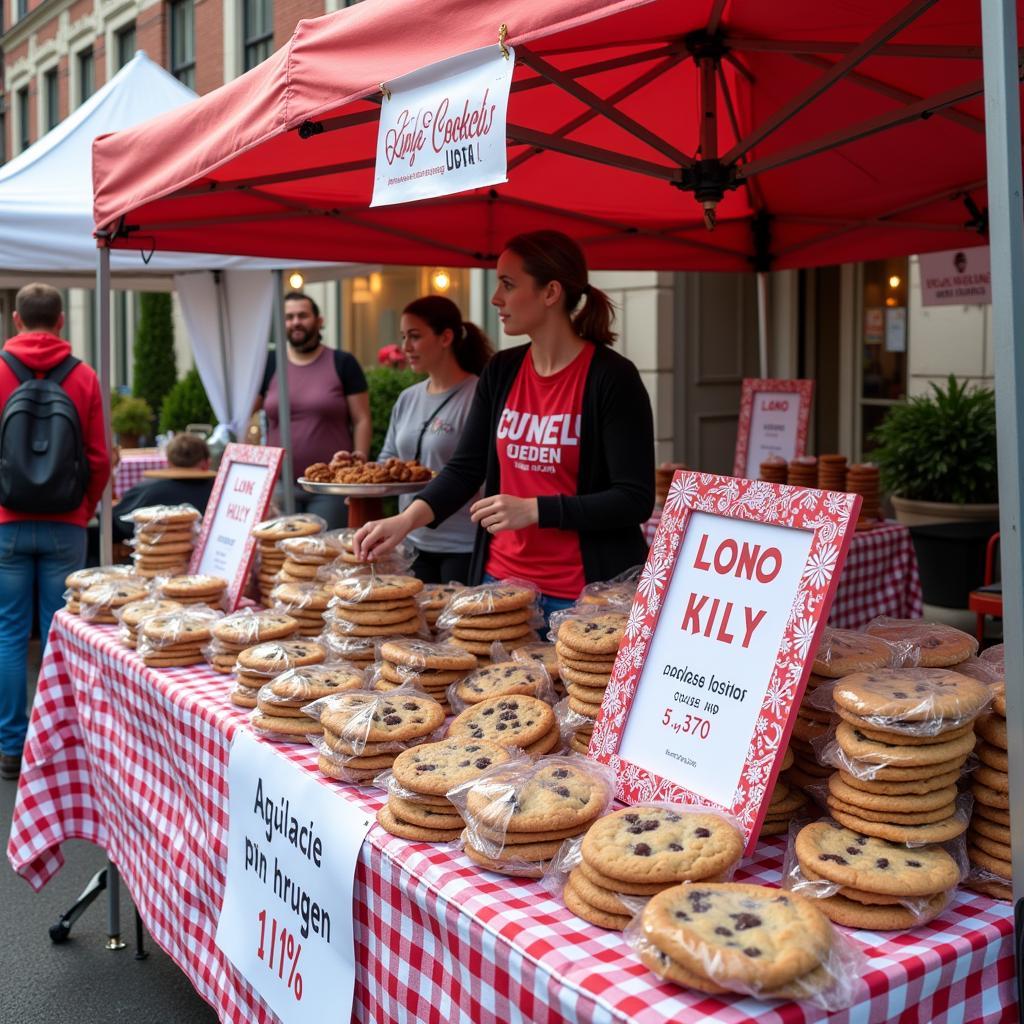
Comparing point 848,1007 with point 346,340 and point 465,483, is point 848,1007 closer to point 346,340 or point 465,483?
point 465,483

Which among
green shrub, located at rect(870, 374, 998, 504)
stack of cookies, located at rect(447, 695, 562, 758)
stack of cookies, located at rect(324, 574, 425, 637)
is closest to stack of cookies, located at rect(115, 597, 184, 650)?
stack of cookies, located at rect(324, 574, 425, 637)

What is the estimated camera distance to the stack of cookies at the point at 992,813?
163 centimetres

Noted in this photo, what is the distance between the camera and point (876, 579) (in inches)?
219

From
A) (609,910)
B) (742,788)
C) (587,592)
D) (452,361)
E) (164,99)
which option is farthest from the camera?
(164,99)

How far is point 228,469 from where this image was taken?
3961 millimetres

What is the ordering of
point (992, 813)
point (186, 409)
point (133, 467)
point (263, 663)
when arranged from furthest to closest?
point (186, 409) < point (133, 467) < point (263, 663) < point (992, 813)

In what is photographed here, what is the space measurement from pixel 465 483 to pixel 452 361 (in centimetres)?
119

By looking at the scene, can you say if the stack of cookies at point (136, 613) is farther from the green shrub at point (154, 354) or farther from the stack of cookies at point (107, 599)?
Result: the green shrub at point (154, 354)

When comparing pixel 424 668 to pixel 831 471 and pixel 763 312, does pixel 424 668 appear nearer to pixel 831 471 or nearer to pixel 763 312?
pixel 831 471

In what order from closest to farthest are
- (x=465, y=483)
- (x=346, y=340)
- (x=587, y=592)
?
(x=587, y=592) < (x=465, y=483) < (x=346, y=340)

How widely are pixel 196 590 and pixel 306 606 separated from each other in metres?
0.56

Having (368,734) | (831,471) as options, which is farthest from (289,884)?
(831,471)

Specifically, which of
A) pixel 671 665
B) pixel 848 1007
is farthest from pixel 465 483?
pixel 848 1007

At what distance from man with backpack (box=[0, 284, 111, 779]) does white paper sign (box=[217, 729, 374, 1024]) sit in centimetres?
271
